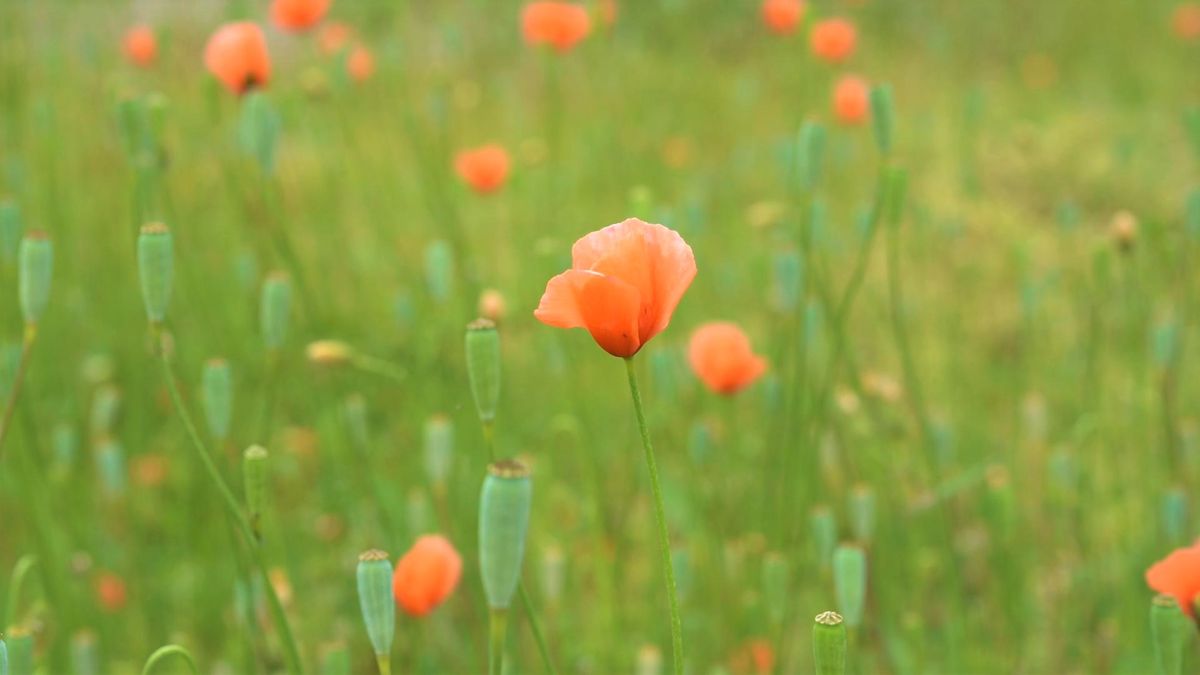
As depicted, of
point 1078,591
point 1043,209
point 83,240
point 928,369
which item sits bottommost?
point 1078,591

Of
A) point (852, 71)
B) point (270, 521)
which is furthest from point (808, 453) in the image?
point (852, 71)

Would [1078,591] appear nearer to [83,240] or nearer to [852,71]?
[83,240]

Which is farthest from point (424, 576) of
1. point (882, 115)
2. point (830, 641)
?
point (882, 115)

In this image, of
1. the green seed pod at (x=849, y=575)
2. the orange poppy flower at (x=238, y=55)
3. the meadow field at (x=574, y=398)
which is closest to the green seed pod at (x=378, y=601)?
the meadow field at (x=574, y=398)

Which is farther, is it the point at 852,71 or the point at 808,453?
the point at 852,71

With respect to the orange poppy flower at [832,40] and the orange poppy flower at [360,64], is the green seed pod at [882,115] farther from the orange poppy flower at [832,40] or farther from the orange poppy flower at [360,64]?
the orange poppy flower at [360,64]

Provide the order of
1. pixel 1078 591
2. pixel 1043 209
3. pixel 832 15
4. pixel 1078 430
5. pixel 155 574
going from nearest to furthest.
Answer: pixel 1078 430 < pixel 1078 591 < pixel 155 574 < pixel 1043 209 < pixel 832 15

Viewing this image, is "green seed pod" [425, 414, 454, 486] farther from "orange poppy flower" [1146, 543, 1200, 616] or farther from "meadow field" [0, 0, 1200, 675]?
"orange poppy flower" [1146, 543, 1200, 616]

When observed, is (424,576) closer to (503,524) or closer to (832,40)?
(503,524)
